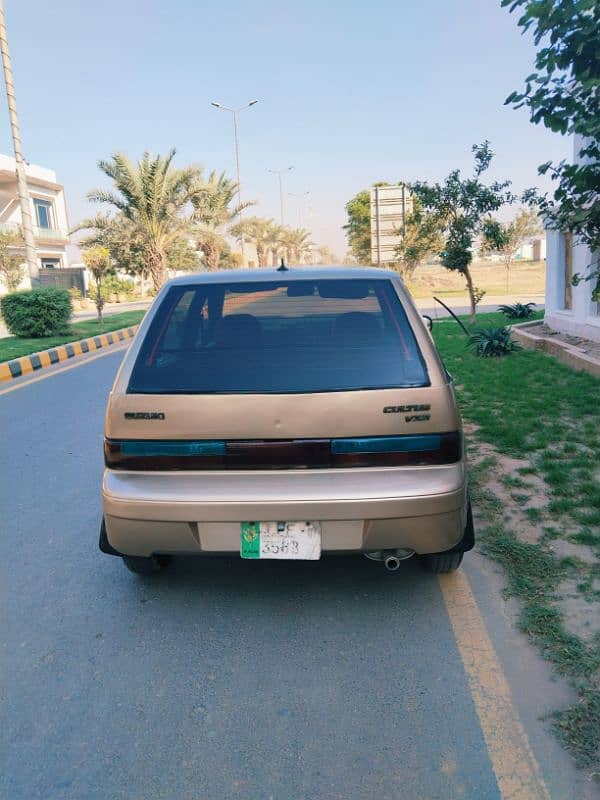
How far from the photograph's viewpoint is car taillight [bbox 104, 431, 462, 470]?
9.20ft

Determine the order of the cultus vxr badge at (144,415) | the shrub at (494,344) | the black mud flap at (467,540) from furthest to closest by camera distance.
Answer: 1. the shrub at (494,344)
2. the black mud flap at (467,540)
3. the cultus vxr badge at (144,415)

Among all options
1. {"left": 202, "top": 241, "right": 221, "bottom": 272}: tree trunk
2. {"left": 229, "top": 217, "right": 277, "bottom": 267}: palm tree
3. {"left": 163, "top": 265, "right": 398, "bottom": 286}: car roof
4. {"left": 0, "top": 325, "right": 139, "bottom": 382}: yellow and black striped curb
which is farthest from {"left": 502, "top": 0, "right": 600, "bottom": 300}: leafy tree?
{"left": 229, "top": 217, "right": 277, "bottom": 267}: palm tree

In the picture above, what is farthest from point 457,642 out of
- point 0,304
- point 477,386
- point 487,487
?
point 0,304

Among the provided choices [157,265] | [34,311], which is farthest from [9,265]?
[34,311]

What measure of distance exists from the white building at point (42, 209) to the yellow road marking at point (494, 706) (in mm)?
44032

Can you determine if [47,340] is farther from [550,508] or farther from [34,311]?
[550,508]

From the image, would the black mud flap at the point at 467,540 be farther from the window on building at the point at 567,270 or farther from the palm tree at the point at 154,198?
the palm tree at the point at 154,198

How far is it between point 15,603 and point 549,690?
7.99 feet

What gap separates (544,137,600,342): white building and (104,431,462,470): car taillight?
8686 millimetres

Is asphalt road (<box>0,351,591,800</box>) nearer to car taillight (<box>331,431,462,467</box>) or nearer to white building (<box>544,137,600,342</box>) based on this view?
car taillight (<box>331,431,462,467</box>)

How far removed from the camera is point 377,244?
69.2 feet

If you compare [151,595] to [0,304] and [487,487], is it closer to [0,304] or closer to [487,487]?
[487,487]

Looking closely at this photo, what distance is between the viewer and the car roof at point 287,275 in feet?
11.0

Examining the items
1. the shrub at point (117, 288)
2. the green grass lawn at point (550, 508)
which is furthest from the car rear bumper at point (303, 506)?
the shrub at point (117, 288)
